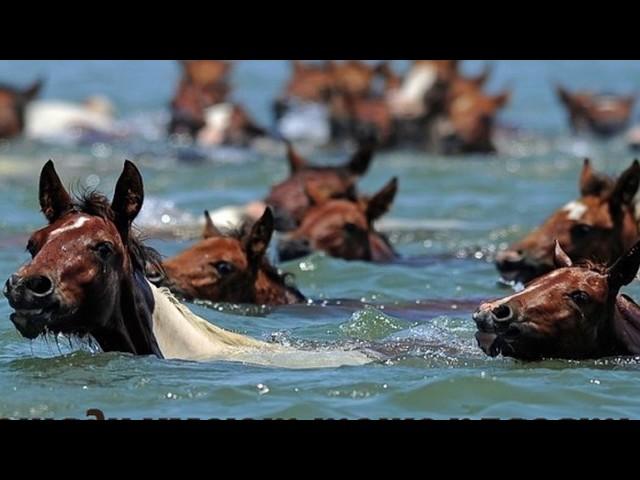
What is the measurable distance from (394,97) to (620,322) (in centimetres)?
1593

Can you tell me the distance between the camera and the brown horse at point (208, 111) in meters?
22.0

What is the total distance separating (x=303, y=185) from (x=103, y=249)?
5.86 m

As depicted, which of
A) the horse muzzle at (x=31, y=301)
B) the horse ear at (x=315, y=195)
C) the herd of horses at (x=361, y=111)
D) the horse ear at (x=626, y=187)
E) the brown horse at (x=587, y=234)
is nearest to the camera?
the horse muzzle at (x=31, y=301)

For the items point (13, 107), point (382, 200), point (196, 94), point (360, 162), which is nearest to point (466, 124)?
point (196, 94)

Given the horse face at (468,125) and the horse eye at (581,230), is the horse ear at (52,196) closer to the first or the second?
the horse eye at (581,230)

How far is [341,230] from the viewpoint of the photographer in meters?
12.0

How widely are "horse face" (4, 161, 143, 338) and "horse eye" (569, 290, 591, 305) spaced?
1915mm

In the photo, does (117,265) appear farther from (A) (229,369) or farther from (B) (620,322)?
(B) (620,322)

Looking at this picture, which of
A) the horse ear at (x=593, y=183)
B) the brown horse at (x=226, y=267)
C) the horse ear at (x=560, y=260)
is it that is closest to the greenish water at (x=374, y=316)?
the brown horse at (x=226, y=267)

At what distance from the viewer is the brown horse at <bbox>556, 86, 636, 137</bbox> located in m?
25.0

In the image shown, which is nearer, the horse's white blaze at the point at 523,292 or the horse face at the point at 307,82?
the horse's white blaze at the point at 523,292

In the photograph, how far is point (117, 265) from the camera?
7.05 metres

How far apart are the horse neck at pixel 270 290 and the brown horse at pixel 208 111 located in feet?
38.2

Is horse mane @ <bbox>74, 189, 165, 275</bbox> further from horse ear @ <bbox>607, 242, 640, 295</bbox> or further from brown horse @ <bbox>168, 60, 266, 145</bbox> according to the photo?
brown horse @ <bbox>168, 60, 266, 145</bbox>
